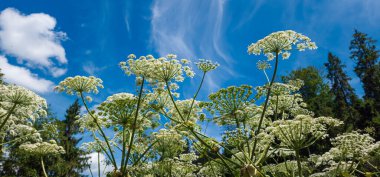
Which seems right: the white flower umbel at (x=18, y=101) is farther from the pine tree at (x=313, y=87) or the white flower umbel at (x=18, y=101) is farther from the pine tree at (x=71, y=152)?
the pine tree at (x=313, y=87)

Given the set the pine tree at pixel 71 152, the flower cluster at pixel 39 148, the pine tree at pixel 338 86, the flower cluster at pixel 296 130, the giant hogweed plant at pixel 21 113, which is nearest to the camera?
the flower cluster at pixel 296 130

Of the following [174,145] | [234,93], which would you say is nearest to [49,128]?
[174,145]

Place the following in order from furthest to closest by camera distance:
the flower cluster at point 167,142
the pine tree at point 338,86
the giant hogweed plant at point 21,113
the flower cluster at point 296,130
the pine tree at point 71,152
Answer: the pine tree at point 338,86 → the pine tree at point 71,152 → the flower cluster at point 167,142 → the giant hogweed plant at point 21,113 → the flower cluster at point 296,130

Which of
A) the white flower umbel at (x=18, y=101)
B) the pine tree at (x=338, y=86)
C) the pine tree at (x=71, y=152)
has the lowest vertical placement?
the white flower umbel at (x=18, y=101)

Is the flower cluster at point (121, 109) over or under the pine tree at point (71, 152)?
under

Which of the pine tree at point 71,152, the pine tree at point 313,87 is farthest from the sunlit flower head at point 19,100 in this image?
the pine tree at point 313,87

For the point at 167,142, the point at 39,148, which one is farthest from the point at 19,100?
the point at 167,142

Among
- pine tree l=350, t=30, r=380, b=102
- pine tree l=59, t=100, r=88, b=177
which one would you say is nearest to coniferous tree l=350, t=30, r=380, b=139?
pine tree l=350, t=30, r=380, b=102

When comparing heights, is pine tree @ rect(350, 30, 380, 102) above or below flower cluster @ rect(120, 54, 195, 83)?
above

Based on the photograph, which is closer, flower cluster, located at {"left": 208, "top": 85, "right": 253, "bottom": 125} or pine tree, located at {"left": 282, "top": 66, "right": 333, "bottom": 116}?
flower cluster, located at {"left": 208, "top": 85, "right": 253, "bottom": 125}

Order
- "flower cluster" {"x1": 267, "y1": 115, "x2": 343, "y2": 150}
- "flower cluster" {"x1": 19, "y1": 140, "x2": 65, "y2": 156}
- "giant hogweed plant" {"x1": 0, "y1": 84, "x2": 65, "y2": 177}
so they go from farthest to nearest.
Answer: "flower cluster" {"x1": 19, "y1": 140, "x2": 65, "y2": 156} < "giant hogweed plant" {"x1": 0, "y1": 84, "x2": 65, "y2": 177} < "flower cluster" {"x1": 267, "y1": 115, "x2": 343, "y2": 150}

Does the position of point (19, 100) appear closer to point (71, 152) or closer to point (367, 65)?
point (71, 152)

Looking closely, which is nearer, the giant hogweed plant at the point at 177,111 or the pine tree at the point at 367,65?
the giant hogweed plant at the point at 177,111

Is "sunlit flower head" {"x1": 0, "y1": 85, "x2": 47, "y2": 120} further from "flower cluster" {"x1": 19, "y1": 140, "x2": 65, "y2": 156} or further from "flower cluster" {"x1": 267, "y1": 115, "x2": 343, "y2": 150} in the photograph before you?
"flower cluster" {"x1": 267, "y1": 115, "x2": 343, "y2": 150}
